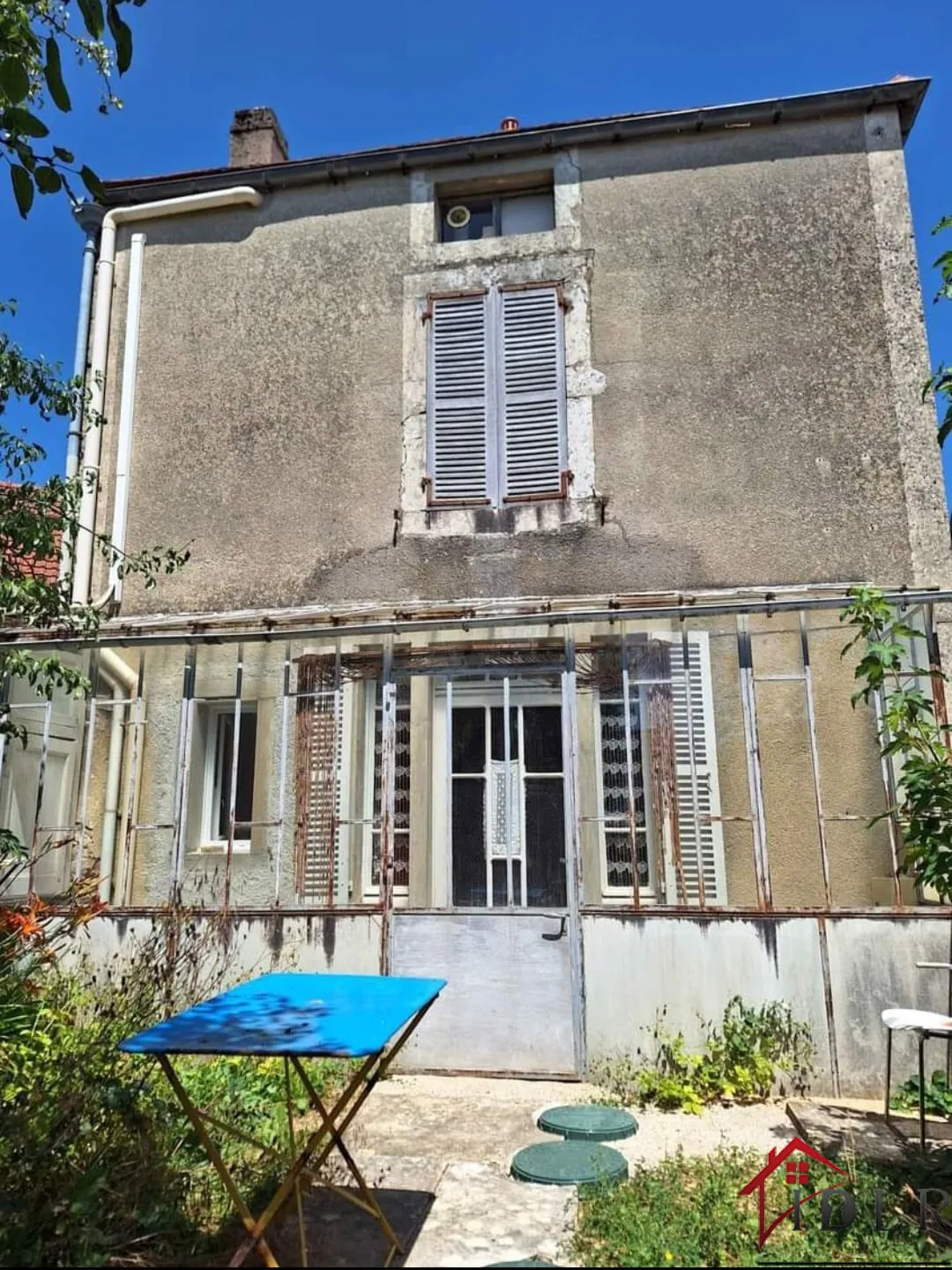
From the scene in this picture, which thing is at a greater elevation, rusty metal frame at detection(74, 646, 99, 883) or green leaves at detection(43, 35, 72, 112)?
green leaves at detection(43, 35, 72, 112)

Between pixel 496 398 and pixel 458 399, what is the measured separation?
1.18ft

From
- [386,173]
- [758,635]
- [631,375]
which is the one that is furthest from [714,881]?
[386,173]

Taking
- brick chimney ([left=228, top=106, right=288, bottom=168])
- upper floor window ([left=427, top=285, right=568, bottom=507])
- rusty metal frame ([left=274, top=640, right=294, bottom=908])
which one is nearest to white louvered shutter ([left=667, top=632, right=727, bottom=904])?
upper floor window ([left=427, top=285, right=568, bottom=507])

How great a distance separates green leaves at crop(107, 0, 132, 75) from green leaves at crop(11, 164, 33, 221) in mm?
437

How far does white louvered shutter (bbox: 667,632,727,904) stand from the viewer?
7.00 meters

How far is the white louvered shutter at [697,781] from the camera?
23.0 feet

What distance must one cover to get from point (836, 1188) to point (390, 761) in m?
4.04

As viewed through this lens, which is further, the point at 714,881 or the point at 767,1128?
the point at 714,881

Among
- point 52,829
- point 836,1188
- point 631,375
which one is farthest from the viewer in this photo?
point 631,375

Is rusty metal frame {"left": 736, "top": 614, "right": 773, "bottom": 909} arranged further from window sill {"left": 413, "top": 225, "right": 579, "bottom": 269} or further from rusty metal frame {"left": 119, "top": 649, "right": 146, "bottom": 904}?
rusty metal frame {"left": 119, "top": 649, "right": 146, "bottom": 904}

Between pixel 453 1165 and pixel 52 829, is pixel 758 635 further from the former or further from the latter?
pixel 52 829

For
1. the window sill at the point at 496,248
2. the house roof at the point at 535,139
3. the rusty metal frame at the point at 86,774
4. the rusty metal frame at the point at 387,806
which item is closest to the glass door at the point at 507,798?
the rusty metal frame at the point at 387,806

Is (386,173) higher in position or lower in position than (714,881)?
higher

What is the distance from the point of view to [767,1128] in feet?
17.5
